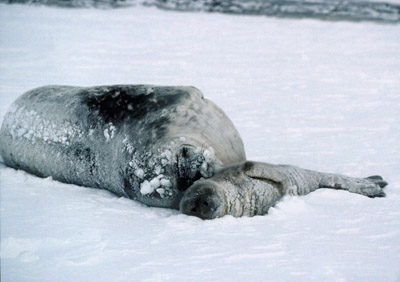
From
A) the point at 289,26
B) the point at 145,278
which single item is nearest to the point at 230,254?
the point at 145,278

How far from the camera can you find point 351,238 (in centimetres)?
230

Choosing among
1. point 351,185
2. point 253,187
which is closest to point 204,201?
point 253,187

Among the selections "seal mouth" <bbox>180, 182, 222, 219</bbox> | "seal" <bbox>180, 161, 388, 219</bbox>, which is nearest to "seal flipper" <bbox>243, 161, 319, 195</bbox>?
"seal" <bbox>180, 161, 388, 219</bbox>

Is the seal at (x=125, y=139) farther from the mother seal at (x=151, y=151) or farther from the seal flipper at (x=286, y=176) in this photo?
the seal flipper at (x=286, y=176)

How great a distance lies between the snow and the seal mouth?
0.05m

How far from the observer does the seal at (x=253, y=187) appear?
2518mm

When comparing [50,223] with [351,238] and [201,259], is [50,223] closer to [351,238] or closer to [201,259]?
[201,259]

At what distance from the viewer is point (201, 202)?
2.51m

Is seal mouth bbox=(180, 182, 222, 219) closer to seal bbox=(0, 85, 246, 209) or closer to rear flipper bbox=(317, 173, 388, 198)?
seal bbox=(0, 85, 246, 209)

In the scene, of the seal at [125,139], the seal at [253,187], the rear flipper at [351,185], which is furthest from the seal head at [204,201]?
the rear flipper at [351,185]

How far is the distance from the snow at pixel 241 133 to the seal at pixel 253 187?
0.06 metres

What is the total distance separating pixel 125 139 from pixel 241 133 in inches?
56.9

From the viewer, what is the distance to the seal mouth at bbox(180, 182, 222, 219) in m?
2.49

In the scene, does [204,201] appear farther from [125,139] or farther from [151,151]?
[125,139]
